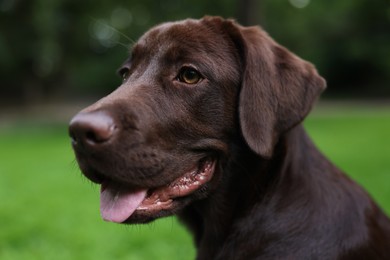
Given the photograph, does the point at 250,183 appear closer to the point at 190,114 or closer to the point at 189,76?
the point at 190,114

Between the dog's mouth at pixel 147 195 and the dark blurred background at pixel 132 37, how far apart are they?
1304 cm

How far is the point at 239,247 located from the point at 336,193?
0.63 m

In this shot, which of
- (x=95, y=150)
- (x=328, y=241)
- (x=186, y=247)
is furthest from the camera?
(x=186, y=247)

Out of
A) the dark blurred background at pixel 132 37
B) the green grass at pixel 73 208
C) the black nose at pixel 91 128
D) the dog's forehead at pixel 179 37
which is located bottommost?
the dark blurred background at pixel 132 37

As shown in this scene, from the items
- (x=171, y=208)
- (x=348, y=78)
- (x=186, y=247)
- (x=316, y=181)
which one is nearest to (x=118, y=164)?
(x=171, y=208)

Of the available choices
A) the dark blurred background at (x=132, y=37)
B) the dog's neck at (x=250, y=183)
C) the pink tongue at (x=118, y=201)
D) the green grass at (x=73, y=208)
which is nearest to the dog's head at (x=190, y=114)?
the pink tongue at (x=118, y=201)

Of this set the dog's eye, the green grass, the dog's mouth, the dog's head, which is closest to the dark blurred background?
the green grass

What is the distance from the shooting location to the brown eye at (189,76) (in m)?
3.11

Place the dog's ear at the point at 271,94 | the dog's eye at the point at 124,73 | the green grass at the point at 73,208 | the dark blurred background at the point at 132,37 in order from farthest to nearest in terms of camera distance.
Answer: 1. the dark blurred background at the point at 132,37
2. the green grass at the point at 73,208
3. the dog's eye at the point at 124,73
4. the dog's ear at the point at 271,94

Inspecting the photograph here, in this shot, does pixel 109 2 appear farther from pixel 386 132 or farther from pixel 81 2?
pixel 386 132

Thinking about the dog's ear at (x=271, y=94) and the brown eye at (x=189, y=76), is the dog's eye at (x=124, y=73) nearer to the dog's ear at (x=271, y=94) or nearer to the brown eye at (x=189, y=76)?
the brown eye at (x=189, y=76)

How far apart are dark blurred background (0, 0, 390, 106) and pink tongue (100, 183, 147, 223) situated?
43.4 feet

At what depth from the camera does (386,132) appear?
1585 centimetres

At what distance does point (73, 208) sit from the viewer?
23.7ft
